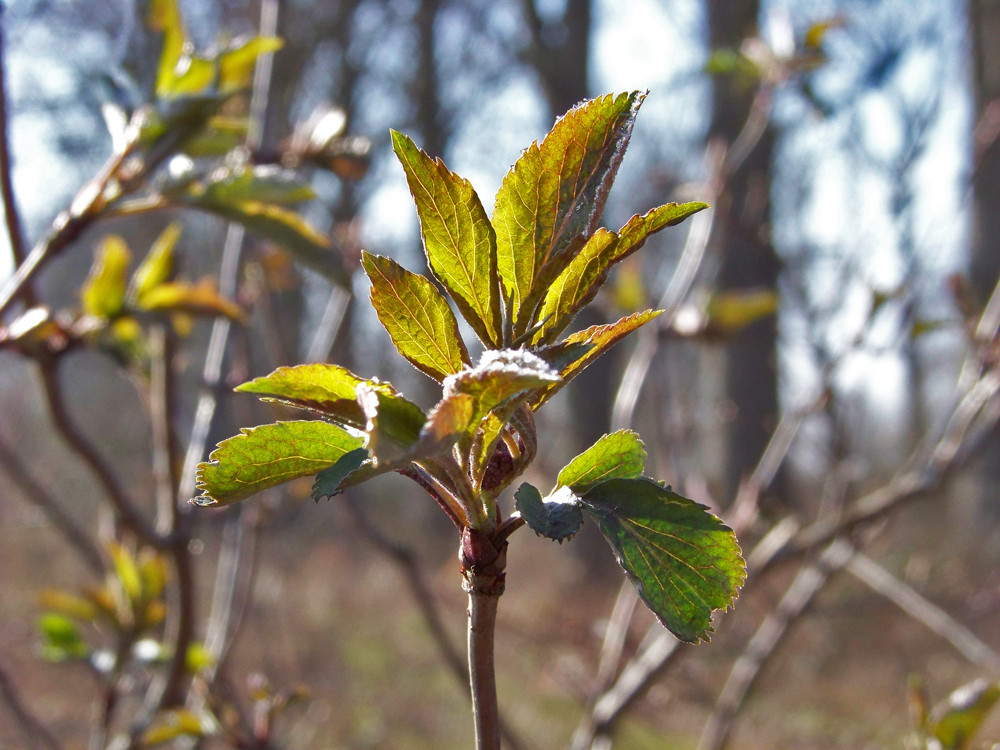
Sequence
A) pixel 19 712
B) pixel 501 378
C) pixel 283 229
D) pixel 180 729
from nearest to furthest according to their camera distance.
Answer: pixel 501 378
pixel 283 229
pixel 180 729
pixel 19 712

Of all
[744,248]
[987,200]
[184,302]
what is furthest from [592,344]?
[987,200]

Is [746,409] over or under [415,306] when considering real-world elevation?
under

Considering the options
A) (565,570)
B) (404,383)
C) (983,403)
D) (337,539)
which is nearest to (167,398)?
(983,403)

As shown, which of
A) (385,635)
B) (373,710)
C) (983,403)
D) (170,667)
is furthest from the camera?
(385,635)

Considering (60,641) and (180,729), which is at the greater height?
(60,641)

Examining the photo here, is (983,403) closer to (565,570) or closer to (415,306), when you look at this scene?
(415,306)

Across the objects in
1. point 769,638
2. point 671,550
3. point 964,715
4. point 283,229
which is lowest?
point 769,638

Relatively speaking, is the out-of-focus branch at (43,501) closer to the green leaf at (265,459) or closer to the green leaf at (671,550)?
the green leaf at (265,459)

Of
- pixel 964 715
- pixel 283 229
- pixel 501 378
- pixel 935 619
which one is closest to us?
pixel 501 378

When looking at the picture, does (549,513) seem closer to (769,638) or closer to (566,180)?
(566,180)
